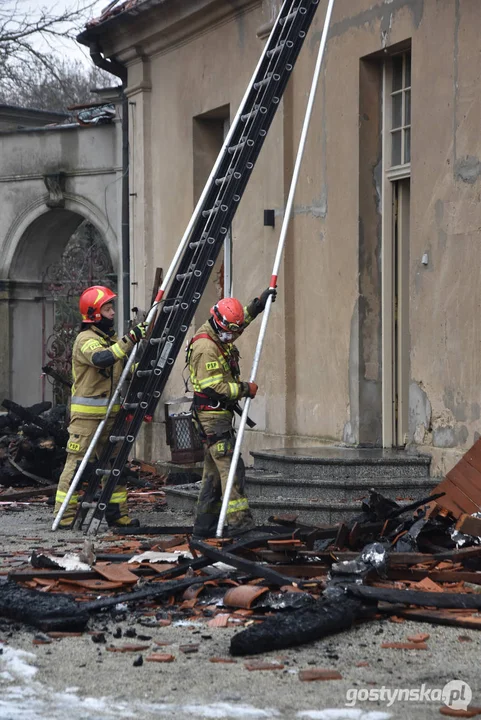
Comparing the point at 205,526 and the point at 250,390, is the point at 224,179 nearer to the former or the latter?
the point at 250,390

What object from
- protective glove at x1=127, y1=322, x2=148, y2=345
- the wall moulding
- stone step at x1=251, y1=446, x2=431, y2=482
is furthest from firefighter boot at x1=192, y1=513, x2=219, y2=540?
the wall moulding

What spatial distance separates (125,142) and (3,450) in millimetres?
5020

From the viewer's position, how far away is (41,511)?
12008 millimetres

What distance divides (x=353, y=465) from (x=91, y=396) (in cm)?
248

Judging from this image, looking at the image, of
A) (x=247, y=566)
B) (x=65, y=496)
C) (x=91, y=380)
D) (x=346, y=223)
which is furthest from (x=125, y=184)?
(x=247, y=566)

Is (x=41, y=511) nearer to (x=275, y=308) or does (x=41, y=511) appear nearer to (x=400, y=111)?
(x=275, y=308)

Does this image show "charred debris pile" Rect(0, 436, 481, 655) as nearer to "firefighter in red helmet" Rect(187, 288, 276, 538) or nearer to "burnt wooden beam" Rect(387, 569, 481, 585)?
"burnt wooden beam" Rect(387, 569, 481, 585)

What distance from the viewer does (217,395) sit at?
30.9 ft

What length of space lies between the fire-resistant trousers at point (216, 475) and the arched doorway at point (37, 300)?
949 cm

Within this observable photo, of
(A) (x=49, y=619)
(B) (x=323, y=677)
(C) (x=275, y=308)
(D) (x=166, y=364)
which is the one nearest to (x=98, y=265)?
(C) (x=275, y=308)

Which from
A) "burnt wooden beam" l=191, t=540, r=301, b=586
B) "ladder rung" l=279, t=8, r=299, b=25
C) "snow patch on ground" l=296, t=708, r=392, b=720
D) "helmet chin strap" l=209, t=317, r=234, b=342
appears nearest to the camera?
"snow patch on ground" l=296, t=708, r=392, b=720

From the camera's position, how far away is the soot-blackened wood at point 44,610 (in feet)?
20.1

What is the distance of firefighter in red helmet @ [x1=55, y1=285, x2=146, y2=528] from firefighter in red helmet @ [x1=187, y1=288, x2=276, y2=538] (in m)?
1.17

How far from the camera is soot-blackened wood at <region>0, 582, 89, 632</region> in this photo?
6.13 metres
